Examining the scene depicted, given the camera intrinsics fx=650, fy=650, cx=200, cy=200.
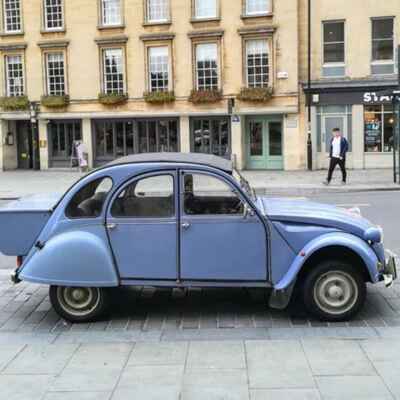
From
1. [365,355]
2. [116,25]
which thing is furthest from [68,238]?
[116,25]

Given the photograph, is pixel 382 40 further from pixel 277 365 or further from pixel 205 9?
pixel 277 365

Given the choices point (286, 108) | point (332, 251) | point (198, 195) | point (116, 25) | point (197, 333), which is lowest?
point (197, 333)

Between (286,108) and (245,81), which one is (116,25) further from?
(286,108)

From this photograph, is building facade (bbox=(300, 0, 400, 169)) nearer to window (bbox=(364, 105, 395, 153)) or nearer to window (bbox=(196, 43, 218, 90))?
window (bbox=(364, 105, 395, 153))

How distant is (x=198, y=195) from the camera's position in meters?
6.41

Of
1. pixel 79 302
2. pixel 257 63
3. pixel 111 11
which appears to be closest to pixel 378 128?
pixel 257 63

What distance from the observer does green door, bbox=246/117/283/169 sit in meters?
29.9

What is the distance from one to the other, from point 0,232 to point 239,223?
238 centimetres

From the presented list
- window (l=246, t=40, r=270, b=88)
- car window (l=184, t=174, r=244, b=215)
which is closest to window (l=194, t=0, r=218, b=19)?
window (l=246, t=40, r=270, b=88)

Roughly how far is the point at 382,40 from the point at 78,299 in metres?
25.1

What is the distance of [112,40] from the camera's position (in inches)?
1203

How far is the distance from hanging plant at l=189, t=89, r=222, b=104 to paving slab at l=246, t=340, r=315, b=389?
80.3 ft

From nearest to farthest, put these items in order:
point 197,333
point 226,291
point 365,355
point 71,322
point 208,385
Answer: point 208,385 < point 365,355 < point 197,333 < point 71,322 < point 226,291

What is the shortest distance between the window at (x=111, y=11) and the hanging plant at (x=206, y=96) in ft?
17.0
